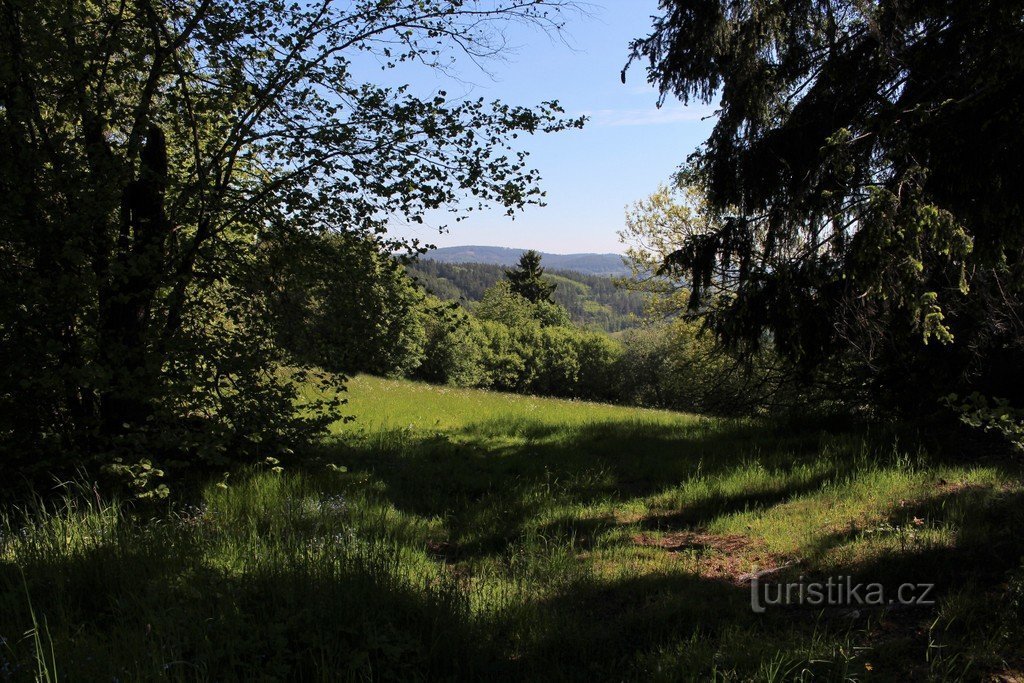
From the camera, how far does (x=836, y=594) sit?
372 centimetres

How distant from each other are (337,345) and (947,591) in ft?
17.6

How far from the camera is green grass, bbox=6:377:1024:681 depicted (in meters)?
2.85

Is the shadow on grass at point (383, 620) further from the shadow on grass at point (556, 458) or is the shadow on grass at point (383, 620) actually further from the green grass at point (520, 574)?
the shadow on grass at point (556, 458)

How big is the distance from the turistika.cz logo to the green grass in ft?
0.35

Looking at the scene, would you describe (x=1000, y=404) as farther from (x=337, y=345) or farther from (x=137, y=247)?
(x=137, y=247)

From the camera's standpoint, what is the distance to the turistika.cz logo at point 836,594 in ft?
11.8

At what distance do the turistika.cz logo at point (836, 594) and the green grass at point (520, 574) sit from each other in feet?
0.35

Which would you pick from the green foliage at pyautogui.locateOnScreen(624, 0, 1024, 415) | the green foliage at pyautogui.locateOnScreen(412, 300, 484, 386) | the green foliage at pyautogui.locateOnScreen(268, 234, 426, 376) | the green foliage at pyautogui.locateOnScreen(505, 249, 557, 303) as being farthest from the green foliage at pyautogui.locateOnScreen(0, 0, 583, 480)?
the green foliage at pyautogui.locateOnScreen(505, 249, 557, 303)

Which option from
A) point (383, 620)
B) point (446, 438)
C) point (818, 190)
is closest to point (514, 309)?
point (446, 438)

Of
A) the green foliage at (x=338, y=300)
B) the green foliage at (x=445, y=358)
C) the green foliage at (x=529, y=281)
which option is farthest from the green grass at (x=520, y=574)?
the green foliage at (x=529, y=281)

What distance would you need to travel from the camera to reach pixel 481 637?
10.3 feet

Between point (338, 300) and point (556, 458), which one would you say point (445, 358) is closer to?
point (556, 458)

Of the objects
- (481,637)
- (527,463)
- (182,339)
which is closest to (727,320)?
(527,463)

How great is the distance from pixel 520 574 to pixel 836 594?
6.50ft
